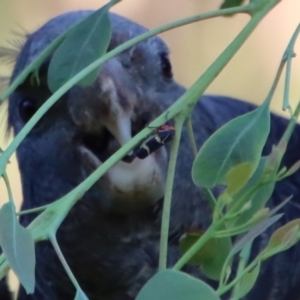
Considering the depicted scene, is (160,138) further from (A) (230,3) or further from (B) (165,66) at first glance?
(B) (165,66)

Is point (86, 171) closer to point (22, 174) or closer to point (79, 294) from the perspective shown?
point (22, 174)

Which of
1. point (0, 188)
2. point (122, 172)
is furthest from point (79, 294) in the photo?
point (0, 188)

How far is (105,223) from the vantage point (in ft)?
2.81

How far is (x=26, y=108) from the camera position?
33.7 inches

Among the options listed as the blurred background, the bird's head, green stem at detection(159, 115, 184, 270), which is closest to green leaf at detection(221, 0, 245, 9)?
the bird's head

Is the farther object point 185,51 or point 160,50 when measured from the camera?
point 185,51

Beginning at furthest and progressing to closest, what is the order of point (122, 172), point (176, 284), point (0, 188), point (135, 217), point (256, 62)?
1. point (256, 62)
2. point (0, 188)
3. point (135, 217)
4. point (122, 172)
5. point (176, 284)

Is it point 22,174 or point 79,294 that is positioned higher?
point 79,294

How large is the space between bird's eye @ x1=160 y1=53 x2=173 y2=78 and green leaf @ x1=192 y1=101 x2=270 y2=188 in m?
0.40

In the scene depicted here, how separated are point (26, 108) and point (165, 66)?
0.52 ft

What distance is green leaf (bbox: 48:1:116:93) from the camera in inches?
19.6

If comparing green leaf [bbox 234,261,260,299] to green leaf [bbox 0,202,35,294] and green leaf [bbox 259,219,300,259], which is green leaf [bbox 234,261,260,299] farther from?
green leaf [bbox 0,202,35,294]

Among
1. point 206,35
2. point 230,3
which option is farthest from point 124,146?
point 206,35

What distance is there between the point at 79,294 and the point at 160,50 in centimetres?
51
